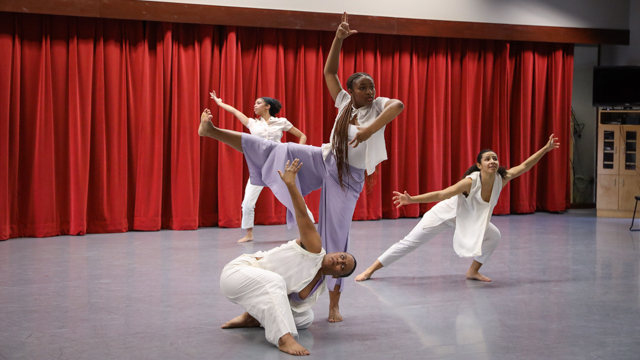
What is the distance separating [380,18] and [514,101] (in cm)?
239

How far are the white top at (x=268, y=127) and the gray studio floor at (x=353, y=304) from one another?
3.53ft

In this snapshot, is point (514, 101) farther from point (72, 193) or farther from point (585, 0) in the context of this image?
point (72, 193)

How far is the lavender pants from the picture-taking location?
316 cm

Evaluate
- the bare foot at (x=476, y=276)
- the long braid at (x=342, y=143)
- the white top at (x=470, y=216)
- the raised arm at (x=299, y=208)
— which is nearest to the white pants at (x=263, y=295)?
the raised arm at (x=299, y=208)

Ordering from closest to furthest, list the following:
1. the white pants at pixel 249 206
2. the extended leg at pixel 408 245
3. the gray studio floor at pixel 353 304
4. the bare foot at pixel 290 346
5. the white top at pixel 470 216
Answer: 1. the bare foot at pixel 290 346
2. the gray studio floor at pixel 353 304
3. the white top at pixel 470 216
4. the extended leg at pixel 408 245
5. the white pants at pixel 249 206

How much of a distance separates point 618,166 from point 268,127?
483 cm

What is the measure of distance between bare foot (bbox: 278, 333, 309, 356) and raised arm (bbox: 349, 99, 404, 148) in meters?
0.98

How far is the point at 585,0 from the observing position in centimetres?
819

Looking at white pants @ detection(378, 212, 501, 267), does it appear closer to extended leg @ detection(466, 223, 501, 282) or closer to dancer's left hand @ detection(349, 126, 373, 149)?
extended leg @ detection(466, 223, 501, 282)

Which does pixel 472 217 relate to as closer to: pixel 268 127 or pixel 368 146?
pixel 368 146

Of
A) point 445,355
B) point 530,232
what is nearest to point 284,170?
point 445,355

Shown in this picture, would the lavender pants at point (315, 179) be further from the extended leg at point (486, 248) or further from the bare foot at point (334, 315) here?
the extended leg at point (486, 248)

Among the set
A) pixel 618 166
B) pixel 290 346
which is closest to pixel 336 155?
pixel 290 346

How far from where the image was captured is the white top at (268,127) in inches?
237
